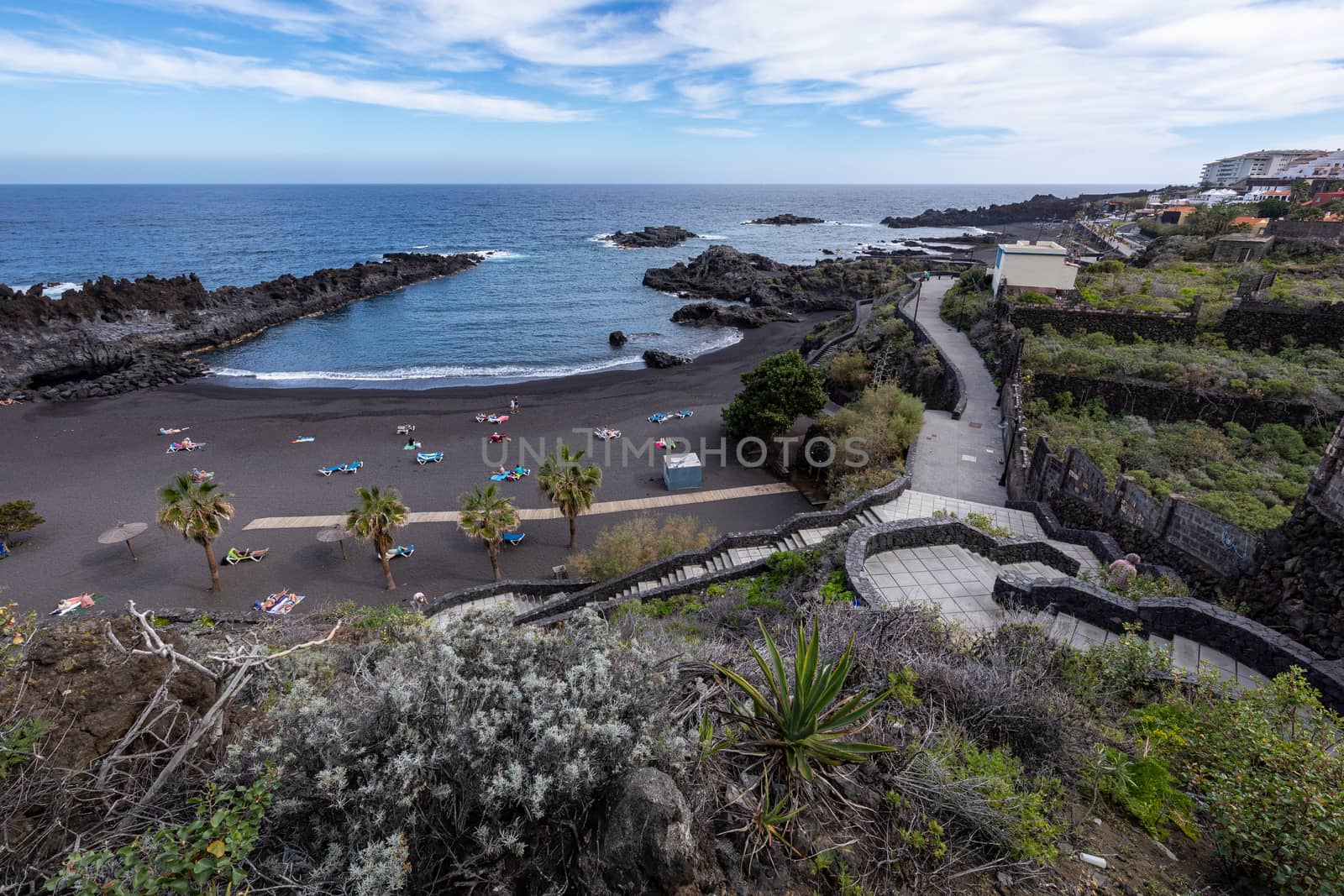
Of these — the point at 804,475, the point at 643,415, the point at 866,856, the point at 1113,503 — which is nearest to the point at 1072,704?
the point at 866,856

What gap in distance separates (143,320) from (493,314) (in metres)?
25.8

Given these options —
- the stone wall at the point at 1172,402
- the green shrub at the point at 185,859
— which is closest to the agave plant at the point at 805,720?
the green shrub at the point at 185,859

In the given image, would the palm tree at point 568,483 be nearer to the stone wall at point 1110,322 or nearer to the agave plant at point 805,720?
the agave plant at point 805,720

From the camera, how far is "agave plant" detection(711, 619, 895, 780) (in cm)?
417

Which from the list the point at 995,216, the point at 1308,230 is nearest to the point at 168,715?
the point at 1308,230

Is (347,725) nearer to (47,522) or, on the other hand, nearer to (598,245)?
(47,522)

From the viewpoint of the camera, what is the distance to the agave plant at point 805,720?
13.7 feet

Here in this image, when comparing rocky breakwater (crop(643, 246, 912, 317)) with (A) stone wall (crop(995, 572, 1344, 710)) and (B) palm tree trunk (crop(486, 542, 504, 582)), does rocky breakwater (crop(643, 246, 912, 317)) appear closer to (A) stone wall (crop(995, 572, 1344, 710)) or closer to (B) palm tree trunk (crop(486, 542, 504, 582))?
(B) palm tree trunk (crop(486, 542, 504, 582))

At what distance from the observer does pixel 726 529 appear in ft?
65.2

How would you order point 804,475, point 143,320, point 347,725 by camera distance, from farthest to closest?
point 143,320
point 804,475
point 347,725

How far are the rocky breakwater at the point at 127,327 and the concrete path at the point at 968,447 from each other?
147 ft

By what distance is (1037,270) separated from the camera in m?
27.0

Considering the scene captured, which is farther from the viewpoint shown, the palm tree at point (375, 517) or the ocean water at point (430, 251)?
the ocean water at point (430, 251)

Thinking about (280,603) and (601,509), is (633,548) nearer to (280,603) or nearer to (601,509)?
(601,509)
